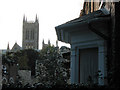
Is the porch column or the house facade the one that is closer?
the house facade

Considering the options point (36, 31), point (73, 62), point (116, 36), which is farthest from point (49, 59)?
point (36, 31)

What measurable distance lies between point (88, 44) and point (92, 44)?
181 mm

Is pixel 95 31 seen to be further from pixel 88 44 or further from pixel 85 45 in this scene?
pixel 85 45

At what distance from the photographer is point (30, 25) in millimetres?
153625

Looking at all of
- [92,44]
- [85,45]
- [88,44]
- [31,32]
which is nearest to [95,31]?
[92,44]

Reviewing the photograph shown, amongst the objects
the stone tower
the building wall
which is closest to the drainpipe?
the building wall

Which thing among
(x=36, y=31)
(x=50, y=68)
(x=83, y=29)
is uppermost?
(x=36, y=31)

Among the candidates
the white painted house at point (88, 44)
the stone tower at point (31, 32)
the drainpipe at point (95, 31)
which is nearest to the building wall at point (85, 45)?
the white painted house at point (88, 44)

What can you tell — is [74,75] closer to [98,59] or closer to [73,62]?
[73,62]

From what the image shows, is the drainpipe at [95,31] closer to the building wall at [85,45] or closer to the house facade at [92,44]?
the house facade at [92,44]

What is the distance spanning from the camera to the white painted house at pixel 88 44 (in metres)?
8.71

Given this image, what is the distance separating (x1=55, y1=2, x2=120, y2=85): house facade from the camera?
28.1 ft

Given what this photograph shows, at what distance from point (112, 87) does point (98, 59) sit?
9.81 feet

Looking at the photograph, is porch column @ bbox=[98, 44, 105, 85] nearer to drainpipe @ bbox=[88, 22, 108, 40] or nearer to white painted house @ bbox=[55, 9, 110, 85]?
white painted house @ bbox=[55, 9, 110, 85]
